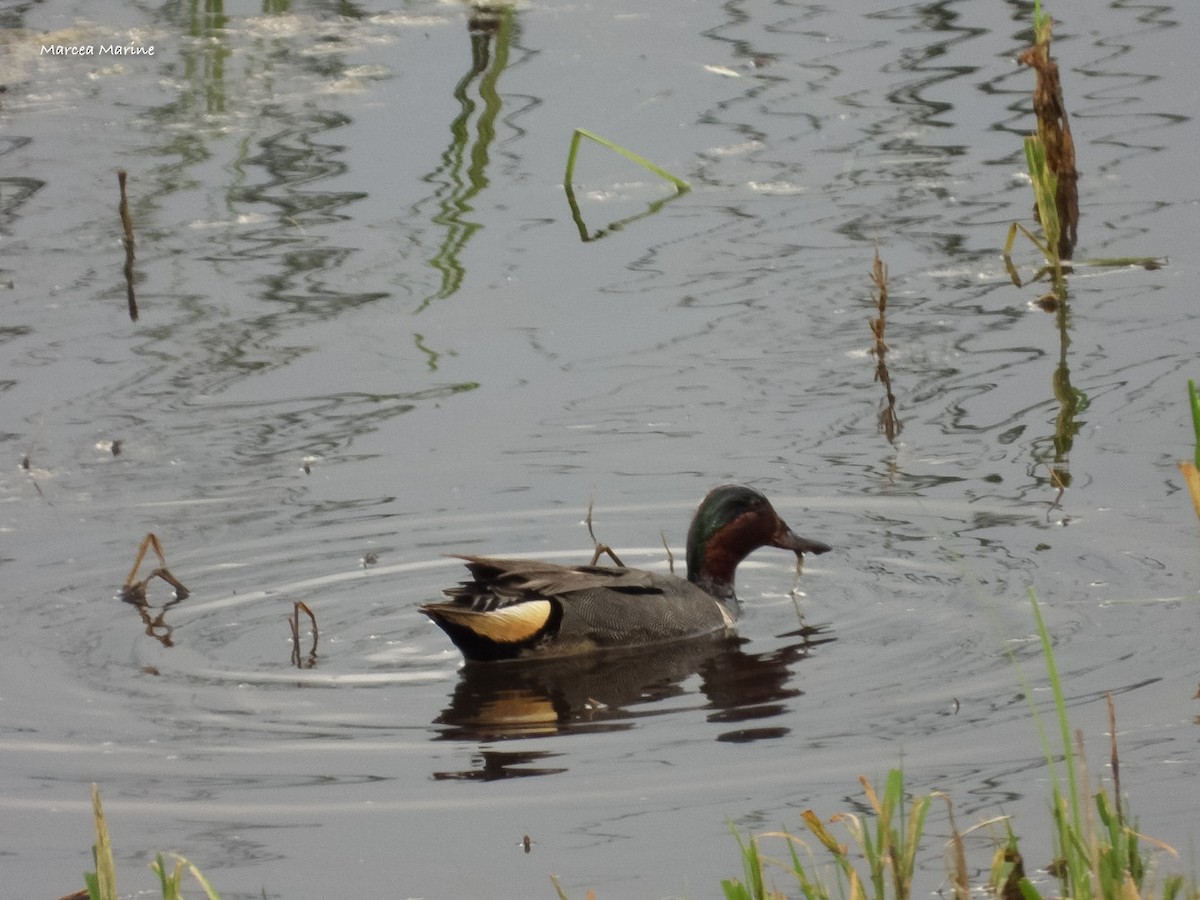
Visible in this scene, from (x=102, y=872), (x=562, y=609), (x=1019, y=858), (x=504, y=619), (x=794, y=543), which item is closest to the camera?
(x=102, y=872)

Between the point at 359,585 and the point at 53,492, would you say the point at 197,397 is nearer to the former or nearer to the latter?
the point at 53,492

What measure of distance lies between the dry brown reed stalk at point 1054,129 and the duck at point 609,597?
10.0 ft

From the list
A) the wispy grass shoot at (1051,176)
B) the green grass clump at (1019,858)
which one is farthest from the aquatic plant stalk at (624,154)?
the green grass clump at (1019,858)

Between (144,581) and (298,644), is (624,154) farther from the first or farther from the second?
(298,644)

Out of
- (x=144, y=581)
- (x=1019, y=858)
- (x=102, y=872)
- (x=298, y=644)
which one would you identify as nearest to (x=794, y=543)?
(x=298, y=644)

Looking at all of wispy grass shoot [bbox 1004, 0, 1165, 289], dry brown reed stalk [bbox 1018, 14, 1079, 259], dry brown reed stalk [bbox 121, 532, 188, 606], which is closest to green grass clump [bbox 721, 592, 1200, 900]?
dry brown reed stalk [bbox 121, 532, 188, 606]

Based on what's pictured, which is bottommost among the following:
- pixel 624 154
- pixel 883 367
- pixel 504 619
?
pixel 504 619

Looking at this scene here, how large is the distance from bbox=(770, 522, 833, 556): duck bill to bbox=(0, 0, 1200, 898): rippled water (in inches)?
4.5

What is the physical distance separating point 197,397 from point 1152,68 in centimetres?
625

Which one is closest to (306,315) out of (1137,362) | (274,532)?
(274,532)

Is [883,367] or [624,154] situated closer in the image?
[883,367]

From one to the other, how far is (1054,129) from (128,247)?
4577mm

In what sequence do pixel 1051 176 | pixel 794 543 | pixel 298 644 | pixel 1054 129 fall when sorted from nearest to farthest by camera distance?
pixel 298 644
pixel 794 543
pixel 1051 176
pixel 1054 129

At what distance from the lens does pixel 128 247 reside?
34.7ft
